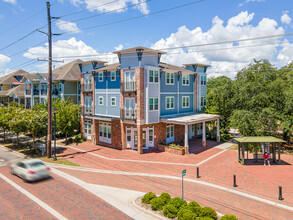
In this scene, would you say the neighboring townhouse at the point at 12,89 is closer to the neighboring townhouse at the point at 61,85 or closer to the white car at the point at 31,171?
the neighboring townhouse at the point at 61,85

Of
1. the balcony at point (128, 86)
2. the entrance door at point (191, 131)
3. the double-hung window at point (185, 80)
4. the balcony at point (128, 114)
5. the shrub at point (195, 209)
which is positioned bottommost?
the shrub at point (195, 209)

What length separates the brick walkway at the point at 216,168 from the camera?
14668mm

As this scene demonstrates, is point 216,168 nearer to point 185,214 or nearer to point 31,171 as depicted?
point 185,214

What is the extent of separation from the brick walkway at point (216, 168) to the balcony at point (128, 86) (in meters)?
7.22

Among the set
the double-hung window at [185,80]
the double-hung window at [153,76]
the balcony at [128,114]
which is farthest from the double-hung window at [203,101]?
the balcony at [128,114]

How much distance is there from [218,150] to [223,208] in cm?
1421

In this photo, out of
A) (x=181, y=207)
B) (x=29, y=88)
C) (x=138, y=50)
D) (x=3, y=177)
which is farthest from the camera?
(x=29, y=88)

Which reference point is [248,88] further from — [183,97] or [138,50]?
[138,50]

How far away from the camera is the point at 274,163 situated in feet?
65.1

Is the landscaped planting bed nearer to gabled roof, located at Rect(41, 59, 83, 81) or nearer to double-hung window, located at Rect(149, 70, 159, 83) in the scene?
double-hung window, located at Rect(149, 70, 159, 83)

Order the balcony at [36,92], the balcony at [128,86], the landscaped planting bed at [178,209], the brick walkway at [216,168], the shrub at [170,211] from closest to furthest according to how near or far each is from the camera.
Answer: the landscaped planting bed at [178,209]
the shrub at [170,211]
the brick walkway at [216,168]
the balcony at [128,86]
the balcony at [36,92]

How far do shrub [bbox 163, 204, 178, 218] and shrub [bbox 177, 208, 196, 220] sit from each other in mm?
379

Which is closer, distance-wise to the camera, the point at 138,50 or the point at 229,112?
the point at 138,50

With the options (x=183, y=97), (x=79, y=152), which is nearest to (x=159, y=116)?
(x=183, y=97)
